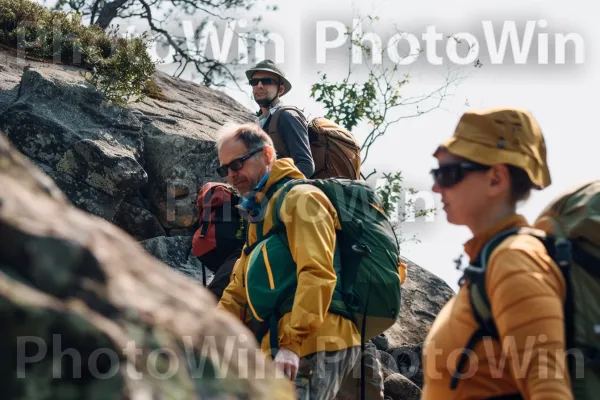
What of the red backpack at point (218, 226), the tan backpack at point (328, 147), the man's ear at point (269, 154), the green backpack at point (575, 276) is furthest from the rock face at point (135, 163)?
the green backpack at point (575, 276)

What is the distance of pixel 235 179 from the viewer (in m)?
5.45

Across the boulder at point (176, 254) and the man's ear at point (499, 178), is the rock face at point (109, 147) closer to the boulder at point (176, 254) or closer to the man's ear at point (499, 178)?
the boulder at point (176, 254)

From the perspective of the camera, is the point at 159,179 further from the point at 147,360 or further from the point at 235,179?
the point at 147,360

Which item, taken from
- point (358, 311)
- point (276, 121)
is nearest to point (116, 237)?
point (358, 311)

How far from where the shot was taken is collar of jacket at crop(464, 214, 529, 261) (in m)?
3.06

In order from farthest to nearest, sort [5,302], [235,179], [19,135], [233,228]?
[19,135], [233,228], [235,179], [5,302]

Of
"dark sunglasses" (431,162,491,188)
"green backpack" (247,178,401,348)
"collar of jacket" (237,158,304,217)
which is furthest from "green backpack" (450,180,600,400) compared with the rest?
"collar of jacket" (237,158,304,217)

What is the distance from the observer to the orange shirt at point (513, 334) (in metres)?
2.69

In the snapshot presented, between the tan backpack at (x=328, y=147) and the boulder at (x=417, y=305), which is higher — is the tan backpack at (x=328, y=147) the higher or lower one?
the higher one

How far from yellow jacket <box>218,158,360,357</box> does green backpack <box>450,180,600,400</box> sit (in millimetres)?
1642

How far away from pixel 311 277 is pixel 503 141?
5.67 feet

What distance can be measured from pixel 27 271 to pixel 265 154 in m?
3.94

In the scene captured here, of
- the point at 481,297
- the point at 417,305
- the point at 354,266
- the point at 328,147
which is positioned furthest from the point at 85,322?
the point at 417,305

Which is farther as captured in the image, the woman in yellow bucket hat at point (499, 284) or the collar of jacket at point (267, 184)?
the collar of jacket at point (267, 184)
